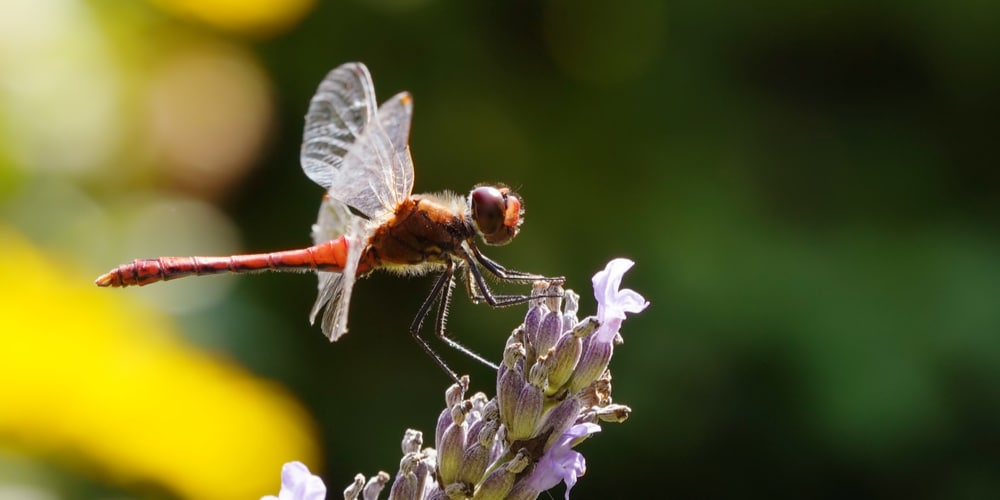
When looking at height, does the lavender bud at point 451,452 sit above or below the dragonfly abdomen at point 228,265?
below

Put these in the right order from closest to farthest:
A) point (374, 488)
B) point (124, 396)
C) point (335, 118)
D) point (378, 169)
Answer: point (374, 488) → point (378, 169) → point (335, 118) → point (124, 396)

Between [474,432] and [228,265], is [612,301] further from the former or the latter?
[228,265]

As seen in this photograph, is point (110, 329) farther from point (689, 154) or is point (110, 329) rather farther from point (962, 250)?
point (962, 250)

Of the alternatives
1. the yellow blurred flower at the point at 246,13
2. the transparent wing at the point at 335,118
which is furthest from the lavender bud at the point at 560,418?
the yellow blurred flower at the point at 246,13

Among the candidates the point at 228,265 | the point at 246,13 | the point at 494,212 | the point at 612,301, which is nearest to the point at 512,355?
the point at 612,301

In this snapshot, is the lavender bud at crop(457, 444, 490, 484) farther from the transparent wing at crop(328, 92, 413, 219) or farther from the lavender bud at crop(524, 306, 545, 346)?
the transparent wing at crop(328, 92, 413, 219)

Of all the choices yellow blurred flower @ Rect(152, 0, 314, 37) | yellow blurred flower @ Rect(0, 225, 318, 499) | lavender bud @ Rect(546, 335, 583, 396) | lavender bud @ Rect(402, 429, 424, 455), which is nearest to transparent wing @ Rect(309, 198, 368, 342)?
lavender bud @ Rect(402, 429, 424, 455)

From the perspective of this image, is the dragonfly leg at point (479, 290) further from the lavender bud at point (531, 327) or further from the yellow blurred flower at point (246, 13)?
the yellow blurred flower at point (246, 13)

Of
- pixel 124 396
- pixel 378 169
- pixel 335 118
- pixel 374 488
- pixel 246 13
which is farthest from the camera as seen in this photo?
pixel 246 13
